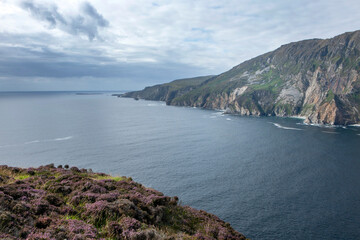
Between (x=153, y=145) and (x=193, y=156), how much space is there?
23.8 m

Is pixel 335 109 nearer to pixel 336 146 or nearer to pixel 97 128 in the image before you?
pixel 336 146

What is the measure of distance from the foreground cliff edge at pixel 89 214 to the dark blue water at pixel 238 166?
2820 centimetres

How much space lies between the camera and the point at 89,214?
18531mm

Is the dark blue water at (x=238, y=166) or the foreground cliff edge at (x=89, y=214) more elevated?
the foreground cliff edge at (x=89, y=214)

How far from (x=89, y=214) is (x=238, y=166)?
73.7 m

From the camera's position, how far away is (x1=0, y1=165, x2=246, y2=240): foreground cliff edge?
584 inches

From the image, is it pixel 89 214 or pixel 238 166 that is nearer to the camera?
pixel 89 214

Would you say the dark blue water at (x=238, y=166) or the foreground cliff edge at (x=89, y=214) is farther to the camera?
the dark blue water at (x=238, y=166)

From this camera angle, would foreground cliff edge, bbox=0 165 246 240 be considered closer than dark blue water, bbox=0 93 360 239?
Yes

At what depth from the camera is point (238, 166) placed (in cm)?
8569

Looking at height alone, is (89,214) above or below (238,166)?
above

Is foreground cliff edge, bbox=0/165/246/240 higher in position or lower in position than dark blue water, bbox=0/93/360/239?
higher

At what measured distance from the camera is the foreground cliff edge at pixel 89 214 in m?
14.8

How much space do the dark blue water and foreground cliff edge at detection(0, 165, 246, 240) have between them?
28.2 metres
